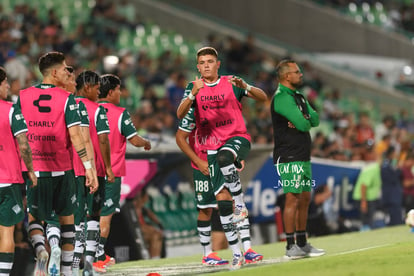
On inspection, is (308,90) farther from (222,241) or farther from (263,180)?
(222,241)

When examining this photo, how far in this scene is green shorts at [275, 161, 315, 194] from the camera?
→ 11180mm

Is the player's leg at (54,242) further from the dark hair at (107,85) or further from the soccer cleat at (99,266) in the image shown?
the dark hair at (107,85)

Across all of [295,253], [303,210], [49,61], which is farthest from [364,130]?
[49,61]

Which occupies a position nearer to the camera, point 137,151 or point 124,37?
point 137,151

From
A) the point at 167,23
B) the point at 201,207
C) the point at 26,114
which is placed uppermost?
the point at 167,23

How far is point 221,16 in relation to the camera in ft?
114

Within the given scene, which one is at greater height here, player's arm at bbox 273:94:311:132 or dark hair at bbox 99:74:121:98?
dark hair at bbox 99:74:121:98

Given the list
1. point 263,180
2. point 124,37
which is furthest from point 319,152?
point 124,37

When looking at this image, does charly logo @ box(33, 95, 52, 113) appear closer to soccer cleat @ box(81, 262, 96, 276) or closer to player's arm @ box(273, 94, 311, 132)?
soccer cleat @ box(81, 262, 96, 276)

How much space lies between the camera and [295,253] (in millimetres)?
11008

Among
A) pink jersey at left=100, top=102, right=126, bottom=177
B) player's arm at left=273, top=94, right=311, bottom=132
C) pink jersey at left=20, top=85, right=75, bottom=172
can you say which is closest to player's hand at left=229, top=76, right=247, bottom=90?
player's arm at left=273, top=94, right=311, bottom=132

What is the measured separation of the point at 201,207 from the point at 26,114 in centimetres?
273

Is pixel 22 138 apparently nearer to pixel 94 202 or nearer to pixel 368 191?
pixel 94 202

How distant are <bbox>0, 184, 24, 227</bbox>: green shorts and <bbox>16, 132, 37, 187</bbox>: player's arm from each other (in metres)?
0.26
